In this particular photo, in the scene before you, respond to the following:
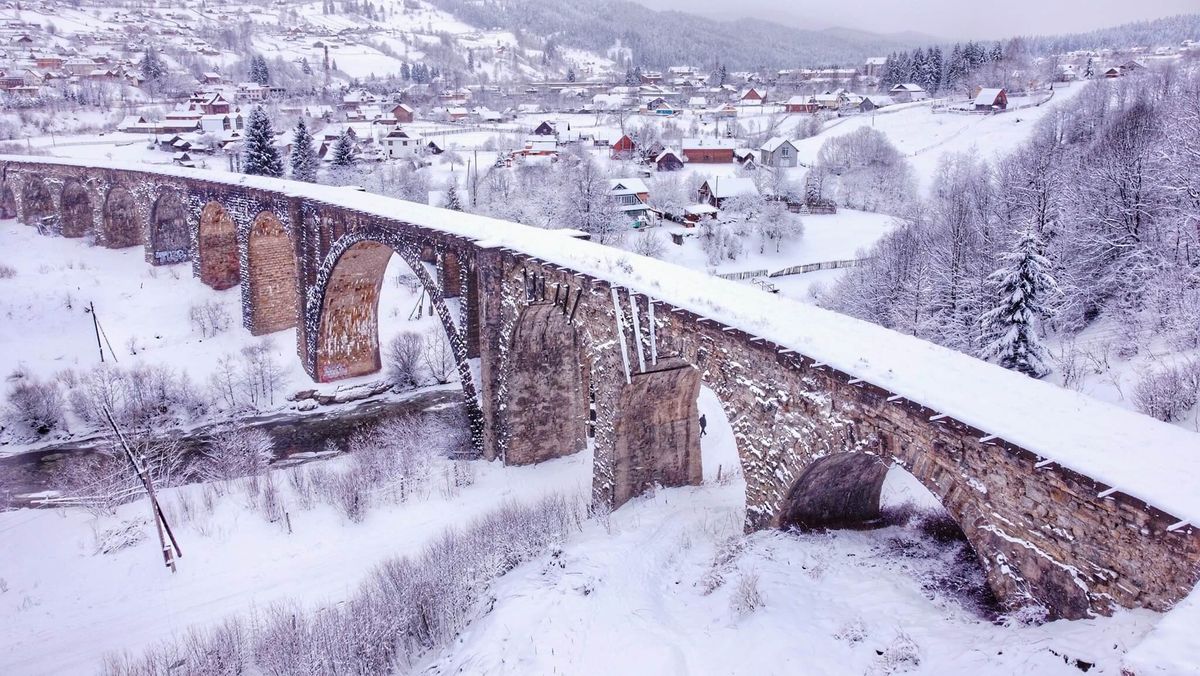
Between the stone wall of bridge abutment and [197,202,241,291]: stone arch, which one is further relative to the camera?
[197,202,241,291]: stone arch

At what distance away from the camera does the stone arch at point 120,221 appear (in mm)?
37438

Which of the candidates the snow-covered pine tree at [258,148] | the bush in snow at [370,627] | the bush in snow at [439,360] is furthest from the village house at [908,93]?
the bush in snow at [370,627]

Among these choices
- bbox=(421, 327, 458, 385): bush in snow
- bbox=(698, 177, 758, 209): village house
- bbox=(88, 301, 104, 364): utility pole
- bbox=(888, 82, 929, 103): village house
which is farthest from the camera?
bbox=(888, 82, 929, 103): village house

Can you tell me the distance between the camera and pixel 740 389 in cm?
1195

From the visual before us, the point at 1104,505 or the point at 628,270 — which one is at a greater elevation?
the point at 628,270

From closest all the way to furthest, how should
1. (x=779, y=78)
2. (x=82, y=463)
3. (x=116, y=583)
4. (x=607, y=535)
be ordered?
(x=607, y=535) < (x=116, y=583) < (x=82, y=463) < (x=779, y=78)

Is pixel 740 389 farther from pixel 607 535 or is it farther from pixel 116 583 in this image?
pixel 116 583

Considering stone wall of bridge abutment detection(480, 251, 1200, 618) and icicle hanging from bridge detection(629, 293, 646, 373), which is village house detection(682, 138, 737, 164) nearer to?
stone wall of bridge abutment detection(480, 251, 1200, 618)

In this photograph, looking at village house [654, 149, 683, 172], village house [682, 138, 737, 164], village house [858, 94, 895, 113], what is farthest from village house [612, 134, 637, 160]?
village house [858, 94, 895, 113]

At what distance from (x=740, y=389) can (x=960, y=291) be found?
1840 cm

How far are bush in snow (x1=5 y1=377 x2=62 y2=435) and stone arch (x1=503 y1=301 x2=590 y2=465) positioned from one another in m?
16.8

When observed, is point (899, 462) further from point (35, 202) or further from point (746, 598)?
point (35, 202)

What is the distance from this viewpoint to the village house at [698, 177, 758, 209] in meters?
52.0

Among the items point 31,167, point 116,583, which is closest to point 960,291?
point 116,583
